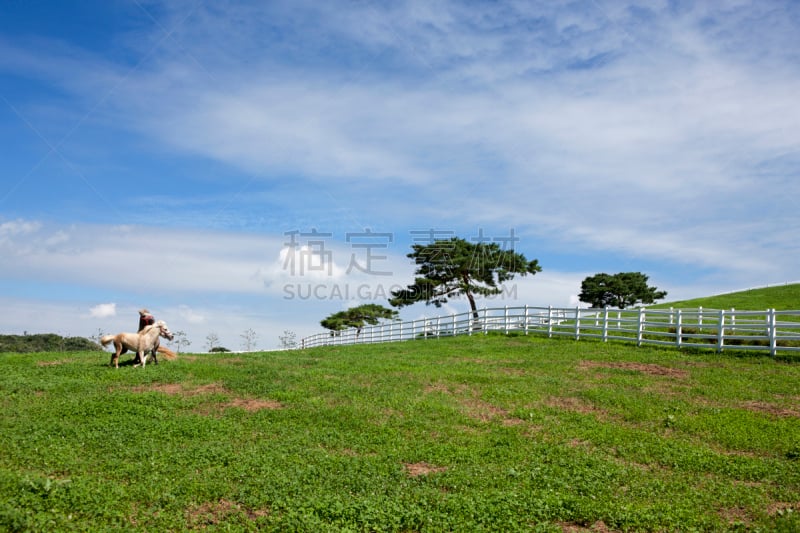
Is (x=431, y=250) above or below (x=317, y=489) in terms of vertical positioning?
above

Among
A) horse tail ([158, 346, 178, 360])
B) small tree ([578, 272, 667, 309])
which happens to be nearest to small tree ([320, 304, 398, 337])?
small tree ([578, 272, 667, 309])

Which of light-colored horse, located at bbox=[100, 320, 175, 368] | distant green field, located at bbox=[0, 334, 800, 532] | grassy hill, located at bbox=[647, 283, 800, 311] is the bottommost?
distant green field, located at bbox=[0, 334, 800, 532]

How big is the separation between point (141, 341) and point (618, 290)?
4616 centimetres

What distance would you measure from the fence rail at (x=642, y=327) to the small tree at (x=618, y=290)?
17486mm

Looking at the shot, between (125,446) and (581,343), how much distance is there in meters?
20.0

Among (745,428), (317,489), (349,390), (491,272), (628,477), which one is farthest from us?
(491,272)

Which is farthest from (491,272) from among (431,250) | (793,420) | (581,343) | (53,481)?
(53,481)

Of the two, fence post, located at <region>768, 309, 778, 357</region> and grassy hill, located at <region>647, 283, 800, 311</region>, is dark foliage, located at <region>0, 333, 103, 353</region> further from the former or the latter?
grassy hill, located at <region>647, 283, 800, 311</region>

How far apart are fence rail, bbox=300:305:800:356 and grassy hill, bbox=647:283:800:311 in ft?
14.3

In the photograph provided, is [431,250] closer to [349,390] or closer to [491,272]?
[491,272]

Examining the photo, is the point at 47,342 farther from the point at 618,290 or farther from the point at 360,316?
the point at 618,290

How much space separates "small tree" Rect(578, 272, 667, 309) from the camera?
2128 inches

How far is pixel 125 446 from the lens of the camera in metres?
10.4

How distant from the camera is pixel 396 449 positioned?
418 inches
